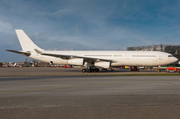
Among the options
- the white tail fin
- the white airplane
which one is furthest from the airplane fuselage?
the white tail fin

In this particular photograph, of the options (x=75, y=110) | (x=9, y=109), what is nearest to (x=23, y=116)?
(x=9, y=109)

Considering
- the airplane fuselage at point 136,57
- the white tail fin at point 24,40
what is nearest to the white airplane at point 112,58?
the airplane fuselage at point 136,57

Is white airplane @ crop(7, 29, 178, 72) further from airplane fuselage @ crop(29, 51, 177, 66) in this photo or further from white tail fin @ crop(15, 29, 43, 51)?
white tail fin @ crop(15, 29, 43, 51)

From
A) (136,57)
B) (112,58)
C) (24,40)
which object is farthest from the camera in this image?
(24,40)

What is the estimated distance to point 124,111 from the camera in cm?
478

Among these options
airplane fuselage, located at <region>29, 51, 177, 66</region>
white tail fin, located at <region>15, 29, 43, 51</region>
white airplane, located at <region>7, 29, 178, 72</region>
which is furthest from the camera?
white tail fin, located at <region>15, 29, 43, 51</region>

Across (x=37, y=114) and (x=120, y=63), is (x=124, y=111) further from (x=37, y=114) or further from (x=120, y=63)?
(x=120, y=63)

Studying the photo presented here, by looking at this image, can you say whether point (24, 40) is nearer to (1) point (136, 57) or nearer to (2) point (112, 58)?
(2) point (112, 58)

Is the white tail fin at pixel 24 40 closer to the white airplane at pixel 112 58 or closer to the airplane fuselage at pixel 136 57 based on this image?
the white airplane at pixel 112 58

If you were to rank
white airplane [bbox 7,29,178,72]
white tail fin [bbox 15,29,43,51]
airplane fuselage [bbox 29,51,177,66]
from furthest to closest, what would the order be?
1. white tail fin [bbox 15,29,43,51]
2. airplane fuselage [bbox 29,51,177,66]
3. white airplane [bbox 7,29,178,72]

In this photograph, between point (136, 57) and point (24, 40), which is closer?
point (136, 57)

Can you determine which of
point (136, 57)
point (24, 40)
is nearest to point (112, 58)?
point (136, 57)

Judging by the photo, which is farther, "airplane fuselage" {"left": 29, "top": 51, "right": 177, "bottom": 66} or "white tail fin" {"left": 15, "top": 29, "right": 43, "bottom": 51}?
"white tail fin" {"left": 15, "top": 29, "right": 43, "bottom": 51}

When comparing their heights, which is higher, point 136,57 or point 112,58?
point 136,57
